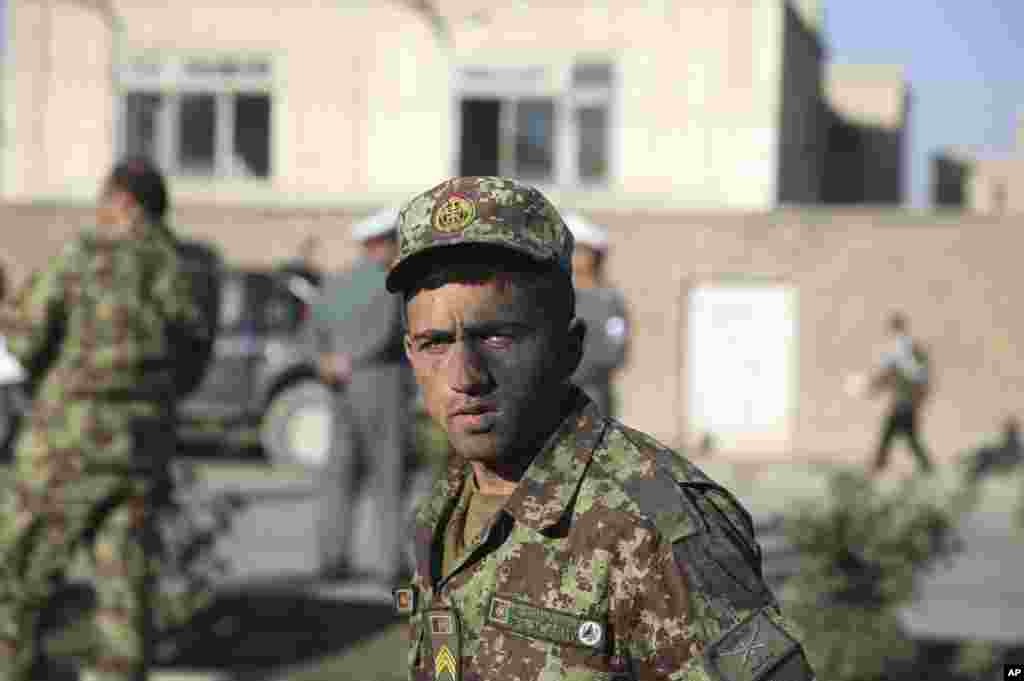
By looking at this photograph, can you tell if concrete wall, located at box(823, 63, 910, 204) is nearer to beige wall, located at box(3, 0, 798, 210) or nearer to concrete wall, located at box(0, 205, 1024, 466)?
beige wall, located at box(3, 0, 798, 210)

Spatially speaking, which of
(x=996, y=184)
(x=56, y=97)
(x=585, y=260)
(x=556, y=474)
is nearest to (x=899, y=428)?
(x=585, y=260)

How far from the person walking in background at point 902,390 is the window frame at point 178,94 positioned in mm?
8982

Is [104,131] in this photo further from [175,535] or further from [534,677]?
[534,677]

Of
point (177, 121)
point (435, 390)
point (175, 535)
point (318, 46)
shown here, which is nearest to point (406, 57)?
point (318, 46)

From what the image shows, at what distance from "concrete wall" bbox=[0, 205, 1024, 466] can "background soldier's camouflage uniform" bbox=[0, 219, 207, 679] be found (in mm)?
15277

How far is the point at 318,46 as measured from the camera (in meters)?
22.7

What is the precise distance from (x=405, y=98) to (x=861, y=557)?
1650 centimetres

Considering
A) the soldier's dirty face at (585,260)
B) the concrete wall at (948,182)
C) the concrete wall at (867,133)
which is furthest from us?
the concrete wall at (948,182)

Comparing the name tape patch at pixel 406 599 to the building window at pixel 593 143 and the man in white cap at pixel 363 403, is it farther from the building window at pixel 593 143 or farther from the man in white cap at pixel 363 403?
the building window at pixel 593 143

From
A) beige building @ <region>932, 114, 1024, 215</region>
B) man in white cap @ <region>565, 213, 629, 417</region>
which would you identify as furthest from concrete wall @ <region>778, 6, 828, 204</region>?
man in white cap @ <region>565, 213, 629, 417</region>

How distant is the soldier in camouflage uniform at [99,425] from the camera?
5.54 meters

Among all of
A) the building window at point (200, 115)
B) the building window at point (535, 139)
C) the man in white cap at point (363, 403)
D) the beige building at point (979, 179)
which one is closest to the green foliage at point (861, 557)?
the man in white cap at point (363, 403)

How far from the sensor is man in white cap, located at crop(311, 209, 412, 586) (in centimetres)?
871

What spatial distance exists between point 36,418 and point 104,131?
1844cm
